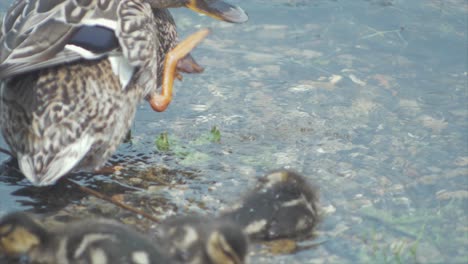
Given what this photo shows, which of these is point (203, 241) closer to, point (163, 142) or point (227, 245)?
point (227, 245)

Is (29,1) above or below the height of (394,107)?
above

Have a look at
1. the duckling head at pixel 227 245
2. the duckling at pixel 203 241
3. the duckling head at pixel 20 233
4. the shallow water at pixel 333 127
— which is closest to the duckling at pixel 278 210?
the shallow water at pixel 333 127

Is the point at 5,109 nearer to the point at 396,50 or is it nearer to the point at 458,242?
the point at 458,242

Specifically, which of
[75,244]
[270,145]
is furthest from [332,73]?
[75,244]

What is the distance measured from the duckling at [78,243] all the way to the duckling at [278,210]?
2.06 feet

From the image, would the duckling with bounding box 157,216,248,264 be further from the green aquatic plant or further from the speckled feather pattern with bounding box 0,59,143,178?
the green aquatic plant

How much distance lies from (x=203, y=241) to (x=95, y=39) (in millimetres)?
1352

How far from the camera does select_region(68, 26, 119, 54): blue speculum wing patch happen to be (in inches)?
188

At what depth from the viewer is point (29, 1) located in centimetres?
511

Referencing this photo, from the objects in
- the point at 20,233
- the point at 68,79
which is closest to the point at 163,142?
the point at 68,79

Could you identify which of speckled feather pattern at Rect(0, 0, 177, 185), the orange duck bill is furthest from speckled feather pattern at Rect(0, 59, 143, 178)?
the orange duck bill

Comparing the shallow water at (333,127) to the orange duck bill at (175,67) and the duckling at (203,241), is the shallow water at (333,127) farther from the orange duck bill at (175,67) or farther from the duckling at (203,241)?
A: the duckling at (203,241)

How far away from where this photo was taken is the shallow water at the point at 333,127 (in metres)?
4.77

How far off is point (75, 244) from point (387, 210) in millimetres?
1582
